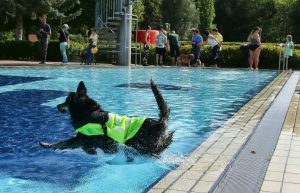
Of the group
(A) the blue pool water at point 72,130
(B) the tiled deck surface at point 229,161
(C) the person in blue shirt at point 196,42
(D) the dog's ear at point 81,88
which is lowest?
(A) the blue pool water at point 72,130

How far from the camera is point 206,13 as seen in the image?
7200 cm

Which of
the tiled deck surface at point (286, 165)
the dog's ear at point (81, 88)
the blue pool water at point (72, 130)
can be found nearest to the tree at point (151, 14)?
the blue pool water at point (72, 130)

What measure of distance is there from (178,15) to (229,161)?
201 ft

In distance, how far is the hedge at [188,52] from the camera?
27.5 metres

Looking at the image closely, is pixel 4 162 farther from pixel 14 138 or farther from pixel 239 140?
pixel 239 140

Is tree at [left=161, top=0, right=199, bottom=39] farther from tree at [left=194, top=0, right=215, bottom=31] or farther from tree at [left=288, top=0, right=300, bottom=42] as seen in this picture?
tree at [left=288, top=0, right=300, bottom=42]

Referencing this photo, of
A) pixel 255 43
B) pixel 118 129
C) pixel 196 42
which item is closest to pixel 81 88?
pixel 118 129

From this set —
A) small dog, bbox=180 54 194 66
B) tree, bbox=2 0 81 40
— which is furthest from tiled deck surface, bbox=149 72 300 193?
tree, bbox=2 0 81 40

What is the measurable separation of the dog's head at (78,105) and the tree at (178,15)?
60.7 m

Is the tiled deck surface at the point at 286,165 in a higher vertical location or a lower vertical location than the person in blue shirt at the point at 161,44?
lower

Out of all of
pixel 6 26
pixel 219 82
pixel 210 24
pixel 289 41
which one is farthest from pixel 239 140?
pixel 210 24

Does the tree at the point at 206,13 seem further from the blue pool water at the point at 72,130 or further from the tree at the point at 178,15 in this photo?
the blue pool water at the point at 72,130

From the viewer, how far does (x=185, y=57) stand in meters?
25.4

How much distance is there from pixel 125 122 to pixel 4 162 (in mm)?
1518
